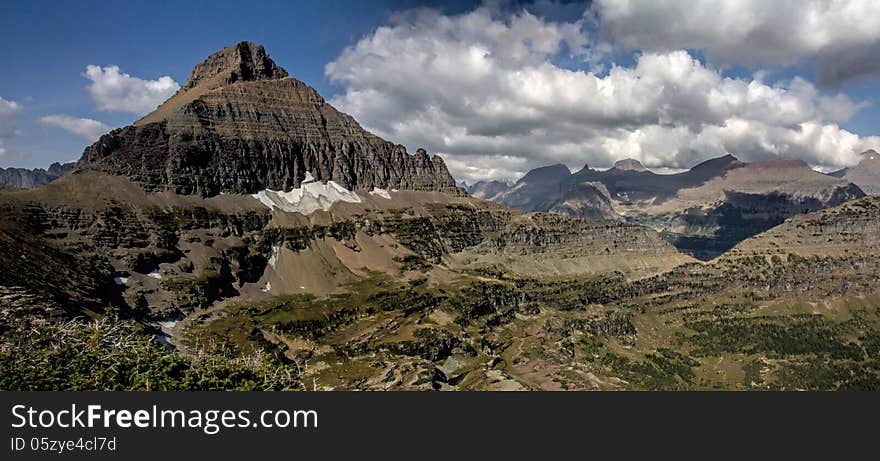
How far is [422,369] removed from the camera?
15775 cm

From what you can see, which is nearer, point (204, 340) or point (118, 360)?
point (118, 360)

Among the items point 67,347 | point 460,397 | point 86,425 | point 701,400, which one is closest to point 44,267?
point 67,347

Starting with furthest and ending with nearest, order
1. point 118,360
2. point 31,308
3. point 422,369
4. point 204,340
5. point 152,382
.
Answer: point 204,340 < point 422,369 < point 31,308 < point 118,360 < point 152,382

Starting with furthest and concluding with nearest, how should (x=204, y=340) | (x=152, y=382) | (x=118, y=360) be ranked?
(x=204, y=340) → (x=118, y=360) → (x=152, y=382)

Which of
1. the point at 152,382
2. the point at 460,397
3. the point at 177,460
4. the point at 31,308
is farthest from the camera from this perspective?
the point at 31,308

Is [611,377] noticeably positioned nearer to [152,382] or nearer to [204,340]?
[204,340]

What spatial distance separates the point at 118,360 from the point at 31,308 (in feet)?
295

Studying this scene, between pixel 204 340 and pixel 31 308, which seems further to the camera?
pixel 204 340

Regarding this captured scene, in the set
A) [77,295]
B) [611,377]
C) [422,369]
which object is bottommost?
[611,377]

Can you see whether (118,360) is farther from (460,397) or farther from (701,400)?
(701,400)

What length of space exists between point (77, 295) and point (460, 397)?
198m

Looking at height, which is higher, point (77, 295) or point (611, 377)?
point (77, 295)

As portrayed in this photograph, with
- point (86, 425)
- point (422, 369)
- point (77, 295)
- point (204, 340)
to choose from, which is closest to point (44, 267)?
point (77, 295)

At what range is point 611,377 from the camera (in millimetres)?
193750
